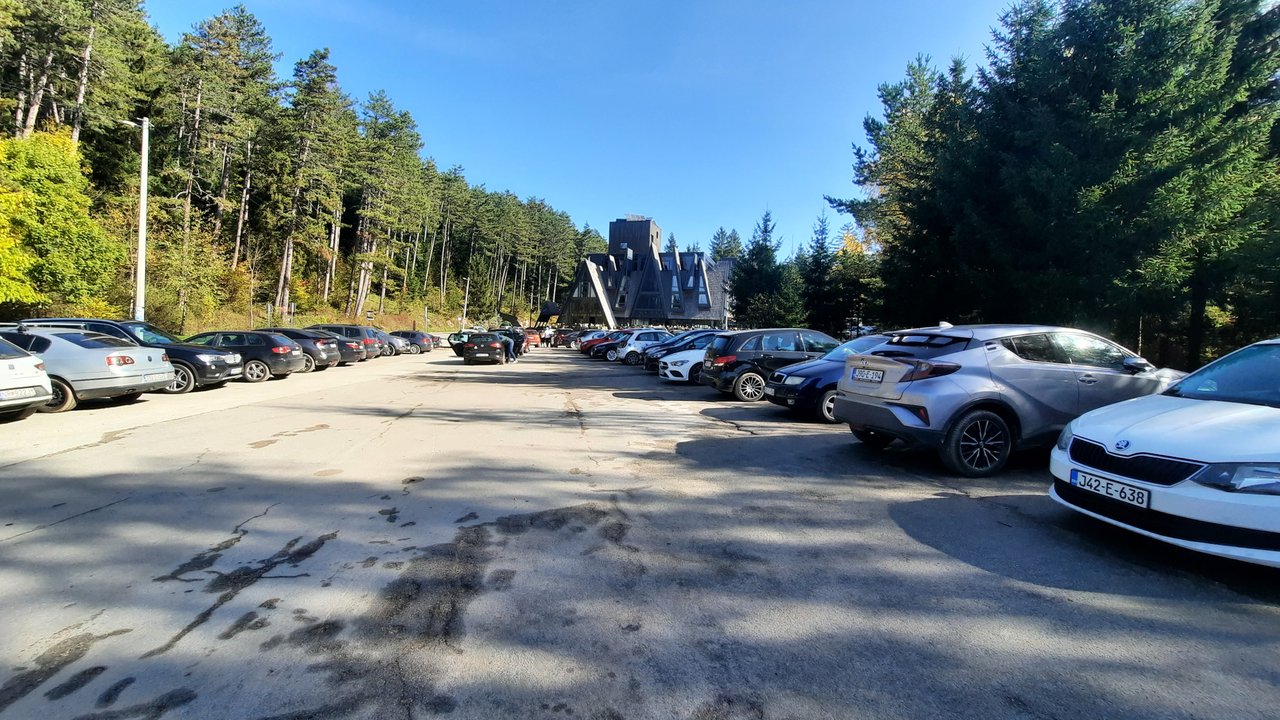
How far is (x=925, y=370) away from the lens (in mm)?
6543

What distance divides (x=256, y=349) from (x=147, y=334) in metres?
3.02

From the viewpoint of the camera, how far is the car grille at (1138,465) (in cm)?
382

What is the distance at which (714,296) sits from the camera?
222 feet

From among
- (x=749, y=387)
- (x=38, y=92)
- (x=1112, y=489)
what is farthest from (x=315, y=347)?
(x=38, y=92)

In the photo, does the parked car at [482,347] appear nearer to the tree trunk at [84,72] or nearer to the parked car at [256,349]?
the parked car at [256,349]

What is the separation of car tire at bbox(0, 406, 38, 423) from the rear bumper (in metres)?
12.5

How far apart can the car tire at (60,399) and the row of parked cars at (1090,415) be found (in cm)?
1233

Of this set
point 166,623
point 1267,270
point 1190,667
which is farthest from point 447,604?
point 1267,270

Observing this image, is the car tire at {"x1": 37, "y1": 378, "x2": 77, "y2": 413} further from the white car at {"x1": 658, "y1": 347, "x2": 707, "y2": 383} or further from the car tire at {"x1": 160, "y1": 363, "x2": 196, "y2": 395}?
the white car at {"x1": 658, "y1": 347, "x2": 707, "y2": 383}

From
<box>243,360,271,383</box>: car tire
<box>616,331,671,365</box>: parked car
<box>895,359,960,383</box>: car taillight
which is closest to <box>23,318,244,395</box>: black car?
<box>243,360,271,383</box>: car tire

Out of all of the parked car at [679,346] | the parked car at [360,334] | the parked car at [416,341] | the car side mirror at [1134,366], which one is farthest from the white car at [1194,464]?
the parked car at [416,341]

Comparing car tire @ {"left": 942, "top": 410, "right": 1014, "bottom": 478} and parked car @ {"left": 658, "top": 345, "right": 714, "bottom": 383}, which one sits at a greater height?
parked car @ {"left": 658, "top": 345, "right": 714, "bottom": 383}

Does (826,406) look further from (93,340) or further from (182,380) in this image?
(182,380)

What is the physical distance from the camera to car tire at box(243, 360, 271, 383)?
1756 centimetres
